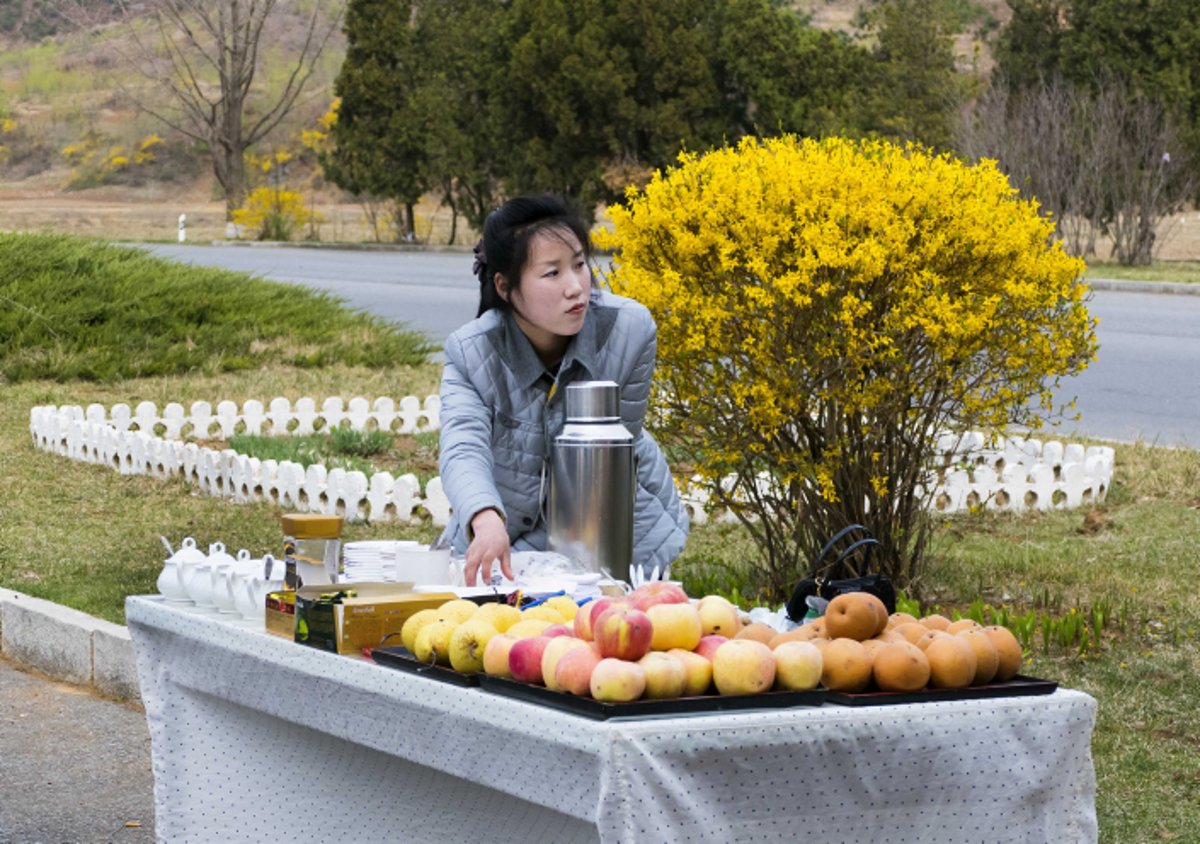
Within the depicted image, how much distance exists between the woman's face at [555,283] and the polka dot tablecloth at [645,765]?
114 centimetres

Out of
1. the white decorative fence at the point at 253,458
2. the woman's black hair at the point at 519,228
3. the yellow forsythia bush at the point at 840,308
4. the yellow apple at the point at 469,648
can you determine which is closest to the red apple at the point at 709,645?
the yellow apple at the point at 469,648

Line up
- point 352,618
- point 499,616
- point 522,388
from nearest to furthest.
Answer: point 499,616, point 352,618, point 522,388

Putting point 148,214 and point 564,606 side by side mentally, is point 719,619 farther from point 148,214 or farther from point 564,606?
point 148,214

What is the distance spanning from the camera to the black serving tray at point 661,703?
112 inches

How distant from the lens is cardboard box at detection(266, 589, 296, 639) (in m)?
3.60

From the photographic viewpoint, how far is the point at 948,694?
3.05 meters

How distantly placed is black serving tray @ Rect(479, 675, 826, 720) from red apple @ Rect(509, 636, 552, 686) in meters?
0.02

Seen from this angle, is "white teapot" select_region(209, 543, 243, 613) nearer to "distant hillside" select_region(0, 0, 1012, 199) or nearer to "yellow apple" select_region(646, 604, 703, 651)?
"yellow apple" select_region(646, 604, 703, 651)

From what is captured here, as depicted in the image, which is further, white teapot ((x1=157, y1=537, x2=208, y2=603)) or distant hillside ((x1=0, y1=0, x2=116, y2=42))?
distant hillside ((x1=0, y1=0, x2=116, y2=42))

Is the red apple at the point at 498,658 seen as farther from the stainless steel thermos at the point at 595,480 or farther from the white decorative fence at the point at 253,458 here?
the white decorative fence at the point at 253,458

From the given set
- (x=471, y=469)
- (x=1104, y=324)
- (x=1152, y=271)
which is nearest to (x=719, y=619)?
(x=471, y=469)

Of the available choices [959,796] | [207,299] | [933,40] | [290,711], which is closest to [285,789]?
[290,711]

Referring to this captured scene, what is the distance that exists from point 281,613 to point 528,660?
2.56ft

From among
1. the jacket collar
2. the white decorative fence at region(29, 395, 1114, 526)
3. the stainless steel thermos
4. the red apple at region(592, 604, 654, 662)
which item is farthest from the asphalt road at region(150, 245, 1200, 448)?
the red apple at region(592, 604, 654, 662)
